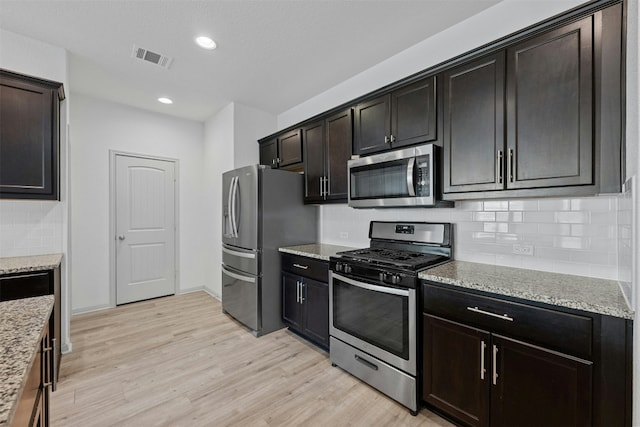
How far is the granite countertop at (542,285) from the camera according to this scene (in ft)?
4.16

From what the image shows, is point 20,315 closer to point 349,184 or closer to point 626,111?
point 349,184

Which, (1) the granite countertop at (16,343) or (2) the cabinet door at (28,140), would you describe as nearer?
(1) the granite countertop at (16,343)

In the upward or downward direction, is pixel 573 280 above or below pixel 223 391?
above

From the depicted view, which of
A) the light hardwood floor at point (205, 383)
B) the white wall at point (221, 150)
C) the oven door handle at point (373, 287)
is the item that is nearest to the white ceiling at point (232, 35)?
the white wall at point (221, 150)

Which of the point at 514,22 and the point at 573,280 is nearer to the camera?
the point at 573,280

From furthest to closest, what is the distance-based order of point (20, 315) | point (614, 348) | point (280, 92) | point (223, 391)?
point (280, 92) → point (223, 391) → point (614, 348) → point (20, 315)

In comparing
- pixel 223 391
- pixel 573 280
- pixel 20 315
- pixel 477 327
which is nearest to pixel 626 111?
pixel 573 280

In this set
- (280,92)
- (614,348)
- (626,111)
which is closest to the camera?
(614,348)

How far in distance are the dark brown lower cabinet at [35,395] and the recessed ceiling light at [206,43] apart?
240cm

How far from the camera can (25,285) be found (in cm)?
206

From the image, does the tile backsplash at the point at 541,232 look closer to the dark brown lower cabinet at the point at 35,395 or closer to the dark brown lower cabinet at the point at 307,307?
the dark brown lower cabinet at the point at 307,307

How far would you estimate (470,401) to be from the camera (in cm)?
163

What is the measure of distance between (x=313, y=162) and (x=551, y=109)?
210 centimetres

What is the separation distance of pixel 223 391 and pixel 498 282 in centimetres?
204
